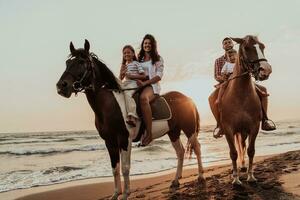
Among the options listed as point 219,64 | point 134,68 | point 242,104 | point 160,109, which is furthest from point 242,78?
point 134,68

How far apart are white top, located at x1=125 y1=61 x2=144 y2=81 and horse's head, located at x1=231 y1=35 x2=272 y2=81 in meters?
1.84

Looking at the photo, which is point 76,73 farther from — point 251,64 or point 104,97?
point 251,64

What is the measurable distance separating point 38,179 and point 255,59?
8540 mm

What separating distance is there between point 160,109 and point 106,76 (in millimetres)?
1463

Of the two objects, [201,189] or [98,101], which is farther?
[201,189]

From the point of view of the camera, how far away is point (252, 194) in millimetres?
6777

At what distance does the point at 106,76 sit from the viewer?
294 inches

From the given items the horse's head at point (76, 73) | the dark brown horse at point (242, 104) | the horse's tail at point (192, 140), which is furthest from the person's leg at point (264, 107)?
the horse's head at point (76, 73)

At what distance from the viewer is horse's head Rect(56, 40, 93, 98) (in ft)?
22.1

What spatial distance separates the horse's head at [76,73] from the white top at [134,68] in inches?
40.8

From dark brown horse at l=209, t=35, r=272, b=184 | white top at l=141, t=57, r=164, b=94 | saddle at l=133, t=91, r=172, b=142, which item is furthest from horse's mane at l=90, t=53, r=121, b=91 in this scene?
dark brown horse at l=209, t=35, r=272, b=184

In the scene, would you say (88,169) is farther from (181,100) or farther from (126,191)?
(126,191)

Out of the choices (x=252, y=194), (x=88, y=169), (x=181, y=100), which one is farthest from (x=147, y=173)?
(x=252, y=194)

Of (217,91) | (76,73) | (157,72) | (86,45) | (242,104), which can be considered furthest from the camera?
(217,91)
